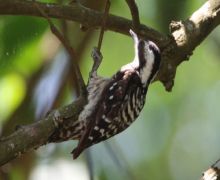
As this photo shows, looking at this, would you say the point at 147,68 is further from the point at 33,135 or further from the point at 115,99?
the point at 33,135

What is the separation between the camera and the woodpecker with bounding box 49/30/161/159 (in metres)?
3.42

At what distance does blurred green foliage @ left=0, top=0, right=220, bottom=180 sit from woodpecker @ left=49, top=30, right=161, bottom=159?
0.41 metres

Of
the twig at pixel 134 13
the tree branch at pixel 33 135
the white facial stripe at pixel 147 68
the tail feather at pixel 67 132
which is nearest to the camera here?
the tree branch at pixel 33 135

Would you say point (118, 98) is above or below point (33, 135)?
below

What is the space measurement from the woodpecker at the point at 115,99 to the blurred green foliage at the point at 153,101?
0.41 metres

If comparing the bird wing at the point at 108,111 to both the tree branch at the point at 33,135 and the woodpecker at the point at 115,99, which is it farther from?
the tree branch at the point at 33,135

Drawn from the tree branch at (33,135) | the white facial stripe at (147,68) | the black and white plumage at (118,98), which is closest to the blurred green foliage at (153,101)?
the black and white plumage at (118,98)

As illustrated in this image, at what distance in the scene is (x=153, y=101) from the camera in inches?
233

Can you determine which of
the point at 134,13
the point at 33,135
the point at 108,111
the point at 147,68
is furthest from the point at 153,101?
the point at 33,135

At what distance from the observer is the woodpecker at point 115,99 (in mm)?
3416

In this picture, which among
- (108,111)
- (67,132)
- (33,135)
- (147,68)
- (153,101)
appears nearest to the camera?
(33,135)

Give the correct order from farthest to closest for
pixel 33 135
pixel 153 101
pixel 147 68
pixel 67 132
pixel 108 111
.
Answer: pixel 153 101, pixel 147 68, pixel 108 111, pixel 67 132, pixel 33 135

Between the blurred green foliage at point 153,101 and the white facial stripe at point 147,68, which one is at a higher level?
the white facial stripe at point 147,68

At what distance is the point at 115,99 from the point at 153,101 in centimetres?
236
